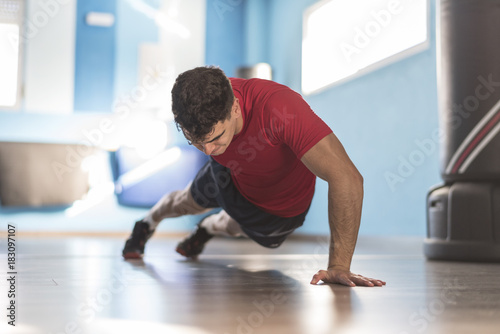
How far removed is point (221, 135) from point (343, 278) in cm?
47

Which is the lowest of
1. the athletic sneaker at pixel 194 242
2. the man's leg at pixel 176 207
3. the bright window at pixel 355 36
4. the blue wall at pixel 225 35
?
the athletic sneaker at pixel 194 242

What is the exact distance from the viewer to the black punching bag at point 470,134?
224 cm

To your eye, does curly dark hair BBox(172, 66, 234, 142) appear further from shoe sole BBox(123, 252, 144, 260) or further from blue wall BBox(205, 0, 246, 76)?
blue wall BBox(205, 0, 246, 76)

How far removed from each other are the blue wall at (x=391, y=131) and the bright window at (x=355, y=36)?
0.30 ft

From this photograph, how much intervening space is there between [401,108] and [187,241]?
1.62m

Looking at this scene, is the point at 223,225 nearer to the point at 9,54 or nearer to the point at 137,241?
the point at 137,241

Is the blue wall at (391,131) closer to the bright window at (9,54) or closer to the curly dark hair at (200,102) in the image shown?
the curly dark hair at (200,102)

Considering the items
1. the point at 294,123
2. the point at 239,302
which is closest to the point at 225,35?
the point at 294,123

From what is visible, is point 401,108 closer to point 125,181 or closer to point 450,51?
point 450,51

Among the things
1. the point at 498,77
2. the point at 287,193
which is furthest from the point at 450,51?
the point at 287,193

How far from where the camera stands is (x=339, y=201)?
138 cm

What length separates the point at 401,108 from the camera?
10.7 feet

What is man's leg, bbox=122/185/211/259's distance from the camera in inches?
82.5

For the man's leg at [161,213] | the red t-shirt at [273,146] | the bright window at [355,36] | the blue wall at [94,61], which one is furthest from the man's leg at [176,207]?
the blue wall at [94,61]
